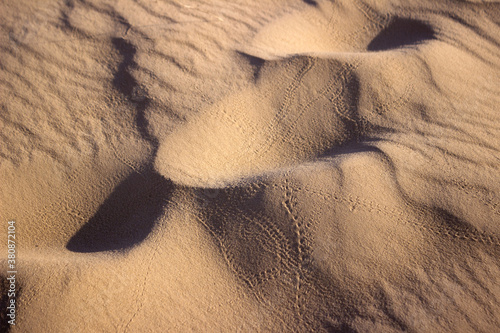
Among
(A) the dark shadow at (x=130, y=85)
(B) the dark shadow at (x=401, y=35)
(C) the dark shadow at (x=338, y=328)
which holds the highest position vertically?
(B) the dark shadow at (x=401, y=35)

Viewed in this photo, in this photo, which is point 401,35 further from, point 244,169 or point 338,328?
point 338,328

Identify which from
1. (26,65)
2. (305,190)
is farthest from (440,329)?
(26,65)

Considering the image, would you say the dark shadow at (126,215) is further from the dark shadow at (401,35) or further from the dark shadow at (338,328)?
the dark shadow at (401,35)

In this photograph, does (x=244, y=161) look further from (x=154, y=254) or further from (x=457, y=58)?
(x=457, y=58)

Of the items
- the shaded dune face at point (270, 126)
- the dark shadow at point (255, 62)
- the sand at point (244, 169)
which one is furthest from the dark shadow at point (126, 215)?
the dark shadow at point (255, 62)

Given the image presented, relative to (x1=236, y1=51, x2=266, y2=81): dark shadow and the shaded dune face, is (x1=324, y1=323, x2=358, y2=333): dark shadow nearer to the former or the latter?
the shaded dune face
